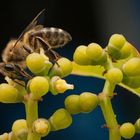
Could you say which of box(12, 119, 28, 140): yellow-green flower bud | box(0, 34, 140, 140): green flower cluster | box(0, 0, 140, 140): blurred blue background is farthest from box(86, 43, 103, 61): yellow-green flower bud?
box(0, 0, 140, 140): blurred blue background

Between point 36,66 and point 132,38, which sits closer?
point 36,66

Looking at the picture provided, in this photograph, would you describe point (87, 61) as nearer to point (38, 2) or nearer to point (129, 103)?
point (129, 103)

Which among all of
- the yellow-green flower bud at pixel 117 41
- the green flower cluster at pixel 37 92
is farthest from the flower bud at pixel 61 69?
the yellow-green flower bud at pixel 117 41

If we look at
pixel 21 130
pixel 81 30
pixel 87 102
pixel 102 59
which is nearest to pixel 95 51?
pixel 102 59

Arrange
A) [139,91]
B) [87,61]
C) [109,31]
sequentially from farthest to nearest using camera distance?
[109,31]
[139,91]
[87,61]

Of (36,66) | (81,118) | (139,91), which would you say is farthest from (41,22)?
(81,118)

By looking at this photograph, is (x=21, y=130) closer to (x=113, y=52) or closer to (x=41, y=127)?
(x=41, y=127)
